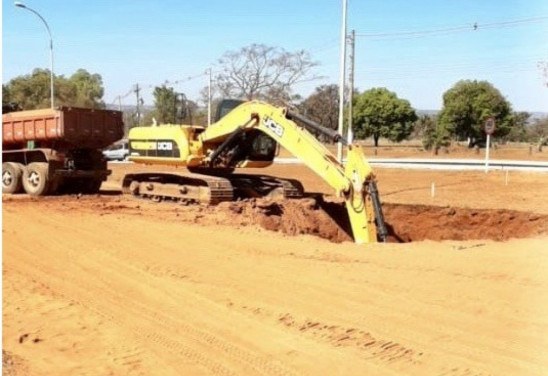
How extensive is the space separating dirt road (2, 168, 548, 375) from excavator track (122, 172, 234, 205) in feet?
8.63

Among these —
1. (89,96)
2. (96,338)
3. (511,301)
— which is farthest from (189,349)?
(89,96)

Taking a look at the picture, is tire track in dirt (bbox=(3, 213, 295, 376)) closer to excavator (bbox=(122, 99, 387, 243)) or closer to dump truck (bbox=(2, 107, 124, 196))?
excavator (bbox=(122, 99, 387, 243))

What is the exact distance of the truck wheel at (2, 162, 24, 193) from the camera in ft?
49.4

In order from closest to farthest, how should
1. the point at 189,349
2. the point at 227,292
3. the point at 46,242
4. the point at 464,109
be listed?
the point at 189,349, the point at 227,292, the point at 46,242, the point at 464,109

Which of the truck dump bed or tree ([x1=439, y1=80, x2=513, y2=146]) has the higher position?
tree ([x1=439, y1=80, x2=513, y2=146])

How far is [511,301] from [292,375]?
2458 millimetres

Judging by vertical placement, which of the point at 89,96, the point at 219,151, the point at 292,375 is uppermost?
the point at 89,96

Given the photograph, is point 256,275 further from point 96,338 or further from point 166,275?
point 96,338

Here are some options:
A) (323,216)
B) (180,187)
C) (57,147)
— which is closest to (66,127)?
(57,147)

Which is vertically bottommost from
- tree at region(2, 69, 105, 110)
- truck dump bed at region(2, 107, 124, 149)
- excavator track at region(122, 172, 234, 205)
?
excavator track at region(122, 172, 234, 205)

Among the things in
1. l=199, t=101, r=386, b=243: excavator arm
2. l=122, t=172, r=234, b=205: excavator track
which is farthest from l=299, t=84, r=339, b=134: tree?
l=199, t=101, r=386, b=243: excavator arm

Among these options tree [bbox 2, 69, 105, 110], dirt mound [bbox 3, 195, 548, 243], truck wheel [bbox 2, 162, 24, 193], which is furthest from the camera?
tree [bbox 2, 69, 105, 110]

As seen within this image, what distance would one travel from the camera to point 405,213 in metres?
13.7

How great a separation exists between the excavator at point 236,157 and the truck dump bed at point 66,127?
1.32 meters
